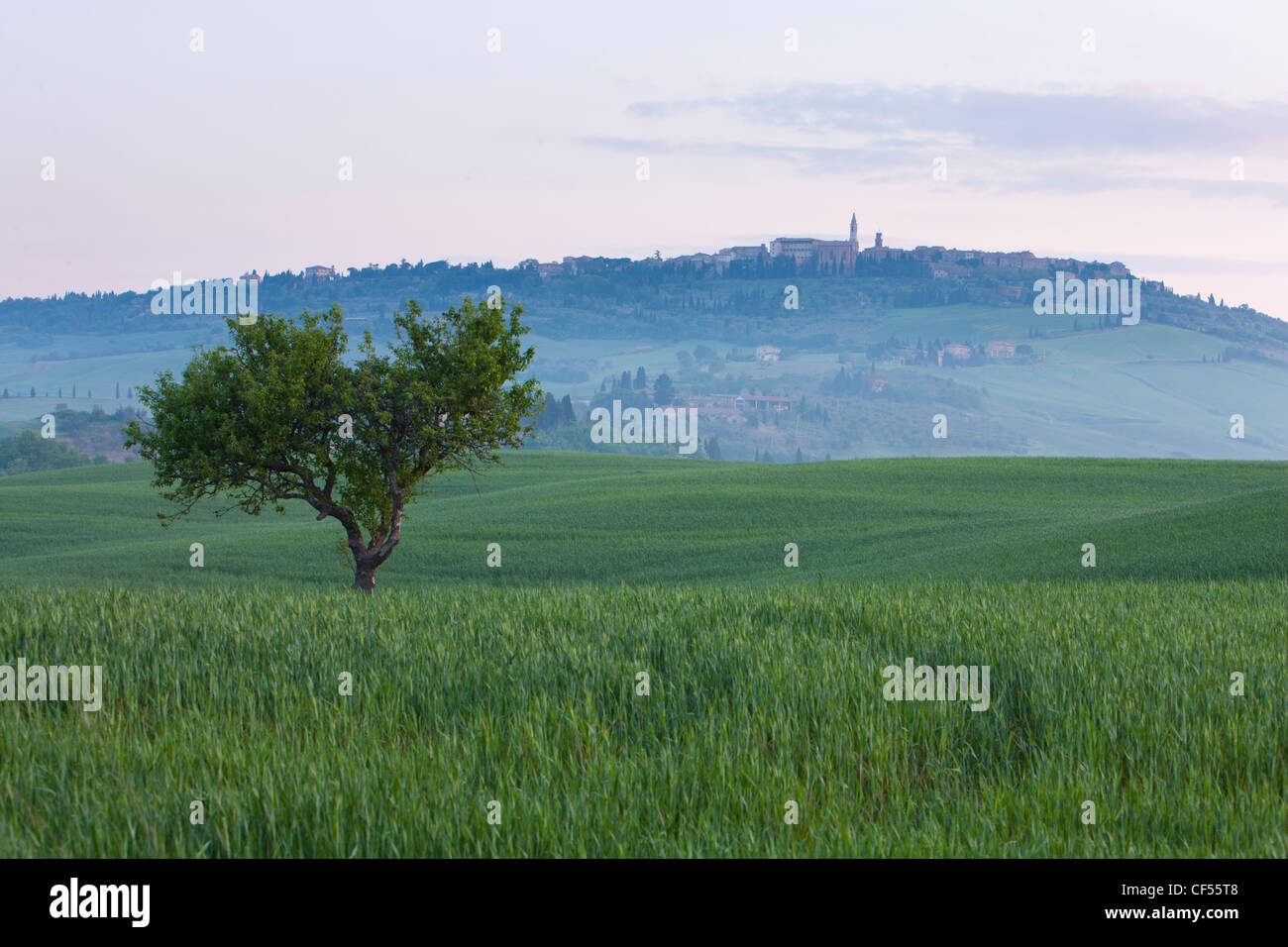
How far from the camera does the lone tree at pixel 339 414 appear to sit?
22.8 m

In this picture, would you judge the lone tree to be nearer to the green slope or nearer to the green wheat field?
the green slope

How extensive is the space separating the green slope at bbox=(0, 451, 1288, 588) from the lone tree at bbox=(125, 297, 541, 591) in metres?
6.93

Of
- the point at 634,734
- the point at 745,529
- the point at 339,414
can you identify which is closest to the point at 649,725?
the point at 634,734

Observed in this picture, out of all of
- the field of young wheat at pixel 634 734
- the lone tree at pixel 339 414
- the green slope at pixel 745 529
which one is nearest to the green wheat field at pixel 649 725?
the field of young wheat at pixel 634 734

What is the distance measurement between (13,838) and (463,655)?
480cm

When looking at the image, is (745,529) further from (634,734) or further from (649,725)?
(649,725)

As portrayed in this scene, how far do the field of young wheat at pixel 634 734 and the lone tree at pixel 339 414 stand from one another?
1063 cm

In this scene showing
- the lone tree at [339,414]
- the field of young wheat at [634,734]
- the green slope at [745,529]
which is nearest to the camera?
the field of young wheat at [634,734]

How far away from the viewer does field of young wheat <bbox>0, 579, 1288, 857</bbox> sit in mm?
5645

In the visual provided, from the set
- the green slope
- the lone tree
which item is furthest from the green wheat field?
the green slope

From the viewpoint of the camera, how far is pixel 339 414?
23.7 meters

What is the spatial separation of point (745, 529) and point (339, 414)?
1126 inches

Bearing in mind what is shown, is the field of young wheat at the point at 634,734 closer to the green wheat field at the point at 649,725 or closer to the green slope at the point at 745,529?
the green wheat field at the point at 649,725
